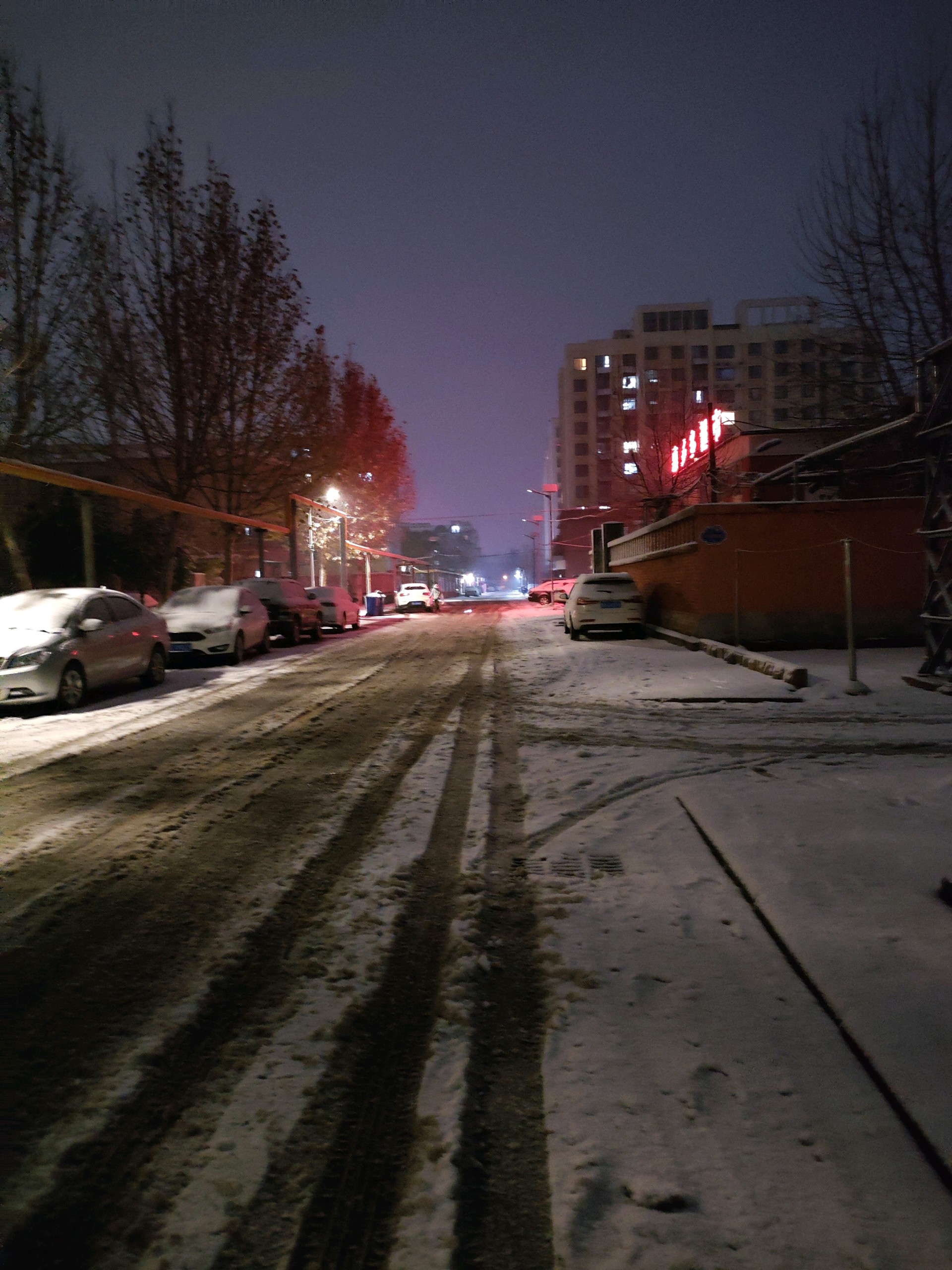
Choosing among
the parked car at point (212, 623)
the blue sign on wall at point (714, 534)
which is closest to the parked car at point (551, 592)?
the blue sign on wall at point (714, 534)

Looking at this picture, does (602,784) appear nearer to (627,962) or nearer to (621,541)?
(627,962)

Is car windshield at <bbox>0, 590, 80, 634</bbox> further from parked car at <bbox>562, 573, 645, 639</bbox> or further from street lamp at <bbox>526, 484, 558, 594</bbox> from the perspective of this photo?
street lamp at <bbox>526, 484, 558, 594</bbox>

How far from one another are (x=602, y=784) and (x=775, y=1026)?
11.6 ft

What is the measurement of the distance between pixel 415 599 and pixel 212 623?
Result: 32998 mm

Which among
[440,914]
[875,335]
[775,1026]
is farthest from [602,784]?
[875,335]

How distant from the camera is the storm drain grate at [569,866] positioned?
4445 mm

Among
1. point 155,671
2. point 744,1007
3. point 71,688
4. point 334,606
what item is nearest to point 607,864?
point 744,1007

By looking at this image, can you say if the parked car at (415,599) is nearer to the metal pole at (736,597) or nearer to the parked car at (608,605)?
the parked car at (608,605)

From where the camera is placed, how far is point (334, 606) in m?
28.7

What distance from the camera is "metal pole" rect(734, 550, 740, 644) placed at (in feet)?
52.2

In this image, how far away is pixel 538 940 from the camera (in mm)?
3607

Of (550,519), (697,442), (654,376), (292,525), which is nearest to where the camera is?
(292,525)

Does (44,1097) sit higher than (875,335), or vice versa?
(875,335)

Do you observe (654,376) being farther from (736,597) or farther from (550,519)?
(736,597)
